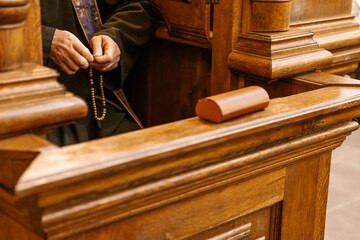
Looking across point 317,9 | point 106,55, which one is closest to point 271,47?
point 317,9

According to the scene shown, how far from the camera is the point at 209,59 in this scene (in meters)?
1.93

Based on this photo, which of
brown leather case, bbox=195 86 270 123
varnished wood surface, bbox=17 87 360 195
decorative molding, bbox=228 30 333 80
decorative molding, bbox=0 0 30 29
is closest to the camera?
varnished wood surface, bbox=17 87 360 195

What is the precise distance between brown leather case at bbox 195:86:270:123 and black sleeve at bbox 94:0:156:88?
780mm

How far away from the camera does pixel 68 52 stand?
5.32 feet

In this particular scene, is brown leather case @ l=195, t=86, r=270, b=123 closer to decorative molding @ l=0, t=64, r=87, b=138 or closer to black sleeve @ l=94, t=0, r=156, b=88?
decorative molding @ l=0, t=64, r=87, b=138

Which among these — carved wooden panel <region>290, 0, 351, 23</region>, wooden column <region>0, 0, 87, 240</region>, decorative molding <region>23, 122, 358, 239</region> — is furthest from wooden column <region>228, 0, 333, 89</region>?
wooden column <region>0, 0, 87, 240</region>

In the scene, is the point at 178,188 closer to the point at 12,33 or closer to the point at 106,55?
the point at 12,33

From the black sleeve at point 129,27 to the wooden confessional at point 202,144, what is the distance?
78mm

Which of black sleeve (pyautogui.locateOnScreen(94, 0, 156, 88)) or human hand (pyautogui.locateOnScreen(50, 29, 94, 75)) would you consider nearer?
human hand (pyautogui.locateOnScreen(50, 29, 94, 75))

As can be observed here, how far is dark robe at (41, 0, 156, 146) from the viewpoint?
5.98ft

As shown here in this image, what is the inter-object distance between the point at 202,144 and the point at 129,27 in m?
1.02

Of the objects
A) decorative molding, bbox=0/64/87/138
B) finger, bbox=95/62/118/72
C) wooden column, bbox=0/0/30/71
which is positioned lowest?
finger, bbox=95/62/118/72

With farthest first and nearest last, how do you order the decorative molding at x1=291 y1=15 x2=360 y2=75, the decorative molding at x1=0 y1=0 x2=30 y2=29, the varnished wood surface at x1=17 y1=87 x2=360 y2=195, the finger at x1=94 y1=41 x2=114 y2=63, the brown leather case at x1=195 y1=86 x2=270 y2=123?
the decorative molding at x1=291 y1=15 x2=360 y2=75 < the finger at x1=94 y1=41 x2=114 y2=63 < the brown leather case at x1=195 y1=86 x2=270 y2=123 < the decorative molding at x1=0 y1=0 x2=30 y2=29 < the varnished wood surface at x1=17 y1=87 x2=360 y2=195

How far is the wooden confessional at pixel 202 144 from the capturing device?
3.16 feet
